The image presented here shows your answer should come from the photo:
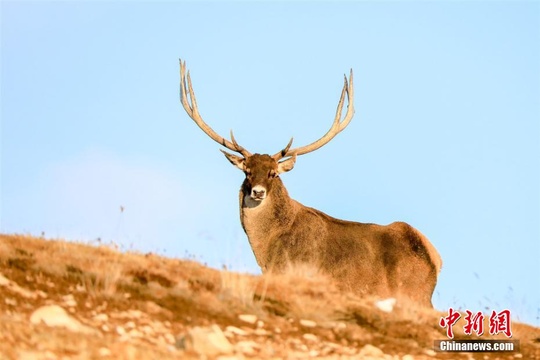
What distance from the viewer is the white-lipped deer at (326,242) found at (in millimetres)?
15289

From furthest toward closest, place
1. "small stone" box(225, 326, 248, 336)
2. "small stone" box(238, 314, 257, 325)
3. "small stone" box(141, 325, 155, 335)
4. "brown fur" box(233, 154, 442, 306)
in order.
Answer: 1. "brown fur" box(233, 154, 442, 306)
2. "small stone" box(238, 314, 257, 325)
3. "small stone" box(225, 326, 248, 336)
4. "small stone" box(141, 325, 155, 335)

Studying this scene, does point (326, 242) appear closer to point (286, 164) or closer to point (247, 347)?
point (286, 164)

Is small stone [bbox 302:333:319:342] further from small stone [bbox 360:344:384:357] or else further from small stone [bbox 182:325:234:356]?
small stone [bbox 182:325:234:356]

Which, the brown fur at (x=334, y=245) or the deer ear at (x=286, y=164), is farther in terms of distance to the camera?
the deer ear at (x=286, y=164)

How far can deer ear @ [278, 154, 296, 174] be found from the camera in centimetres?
1579

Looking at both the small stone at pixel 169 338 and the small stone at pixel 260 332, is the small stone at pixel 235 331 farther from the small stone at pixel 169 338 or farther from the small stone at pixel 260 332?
the small stone at pixel 169 338

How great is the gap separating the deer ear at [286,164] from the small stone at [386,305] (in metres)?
4.69

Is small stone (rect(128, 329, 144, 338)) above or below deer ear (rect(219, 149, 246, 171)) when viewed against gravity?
below

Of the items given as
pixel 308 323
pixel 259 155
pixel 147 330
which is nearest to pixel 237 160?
pixel 259 155

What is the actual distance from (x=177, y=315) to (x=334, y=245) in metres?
6.22

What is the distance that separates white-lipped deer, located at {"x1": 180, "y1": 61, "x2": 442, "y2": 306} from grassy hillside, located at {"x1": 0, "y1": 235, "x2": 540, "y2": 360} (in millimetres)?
3131

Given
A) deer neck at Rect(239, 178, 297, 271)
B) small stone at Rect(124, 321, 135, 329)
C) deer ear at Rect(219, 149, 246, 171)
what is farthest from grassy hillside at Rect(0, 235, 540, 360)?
deer ear at Rect(219, 149, 246, 171)

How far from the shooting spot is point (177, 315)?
954cm

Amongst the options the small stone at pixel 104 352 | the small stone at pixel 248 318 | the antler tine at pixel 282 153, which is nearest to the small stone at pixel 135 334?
the small stone at pixel 104 352
